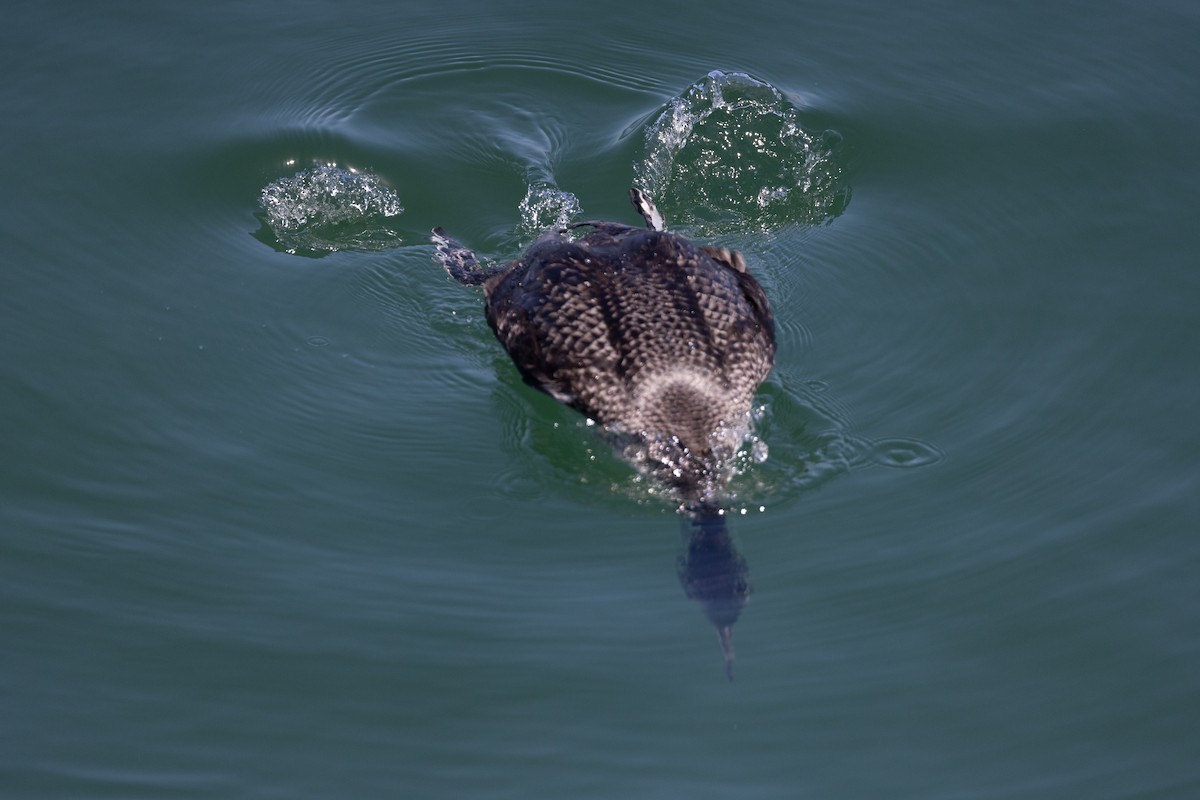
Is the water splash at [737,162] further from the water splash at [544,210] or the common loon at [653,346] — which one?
the common loon at [653,346]

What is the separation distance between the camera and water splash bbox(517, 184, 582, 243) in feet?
32.2

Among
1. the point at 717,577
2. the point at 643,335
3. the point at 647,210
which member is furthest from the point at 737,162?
the point at 717,577

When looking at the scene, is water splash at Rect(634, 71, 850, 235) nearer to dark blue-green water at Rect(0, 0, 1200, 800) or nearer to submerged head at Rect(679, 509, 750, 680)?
dark blue-green water at Rect(0, 0, 1200, 800)

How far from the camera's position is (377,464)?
7.86m

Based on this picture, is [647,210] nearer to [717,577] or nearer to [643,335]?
[643,335]

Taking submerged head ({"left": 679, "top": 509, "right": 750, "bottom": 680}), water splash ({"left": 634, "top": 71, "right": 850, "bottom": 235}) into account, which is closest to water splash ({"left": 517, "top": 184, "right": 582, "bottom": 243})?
water splash ({"left": 634, "top": 71, "right": 850, "bottom": 235})

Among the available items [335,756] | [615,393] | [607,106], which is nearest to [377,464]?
[615,393]

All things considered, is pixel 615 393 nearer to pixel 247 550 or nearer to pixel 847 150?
pixel 247 550

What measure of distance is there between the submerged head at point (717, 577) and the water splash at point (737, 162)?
10.9 feet

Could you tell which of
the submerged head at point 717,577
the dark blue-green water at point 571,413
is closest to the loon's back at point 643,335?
the dark blue-green water at point 571,413

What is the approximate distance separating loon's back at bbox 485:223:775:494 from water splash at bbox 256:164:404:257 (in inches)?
64.8

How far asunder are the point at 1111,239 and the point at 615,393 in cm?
398

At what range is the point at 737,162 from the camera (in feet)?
34.3

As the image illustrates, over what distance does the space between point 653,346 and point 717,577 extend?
1614mm
